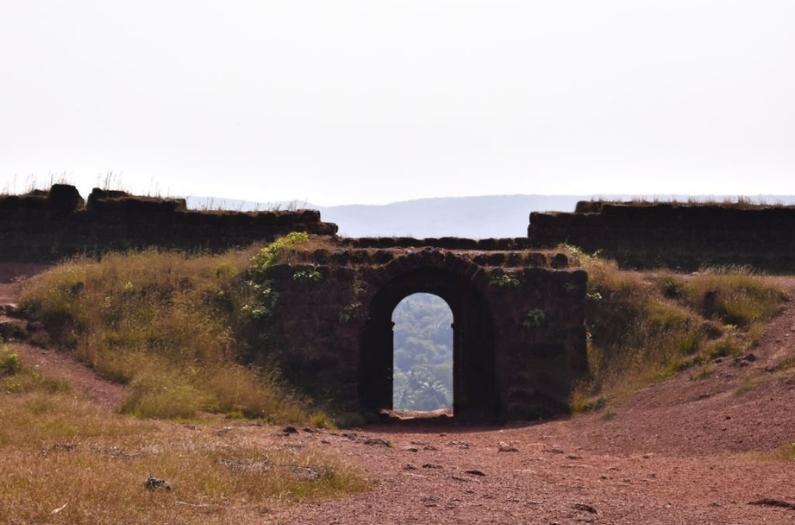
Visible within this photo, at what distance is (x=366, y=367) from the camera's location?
2016 centimetres

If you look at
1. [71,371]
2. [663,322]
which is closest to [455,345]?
[663,322]

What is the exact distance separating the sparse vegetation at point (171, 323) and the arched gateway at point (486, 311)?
70cm

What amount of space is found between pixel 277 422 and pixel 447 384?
15040 cm

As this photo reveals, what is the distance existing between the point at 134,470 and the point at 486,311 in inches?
410

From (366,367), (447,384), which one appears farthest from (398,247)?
(447,384)

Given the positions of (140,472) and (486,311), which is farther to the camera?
(486,311)

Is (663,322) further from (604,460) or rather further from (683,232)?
(604,460)

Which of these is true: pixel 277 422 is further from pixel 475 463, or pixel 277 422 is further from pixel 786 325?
pixel 786 325

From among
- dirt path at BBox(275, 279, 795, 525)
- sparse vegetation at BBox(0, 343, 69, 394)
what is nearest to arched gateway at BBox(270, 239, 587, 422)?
dirt path at BBox(275, 279, 795, 525)

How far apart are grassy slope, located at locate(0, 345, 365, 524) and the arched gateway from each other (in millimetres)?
3993

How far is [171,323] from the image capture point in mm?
18406

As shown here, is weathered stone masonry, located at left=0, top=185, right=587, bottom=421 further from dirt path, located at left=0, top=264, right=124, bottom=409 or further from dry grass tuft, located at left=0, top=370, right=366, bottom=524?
dry grass tuft, located at left=0, top=370, right=366, bottom=524

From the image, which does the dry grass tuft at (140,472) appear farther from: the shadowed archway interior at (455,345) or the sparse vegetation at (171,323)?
the shadowed archway interior at (455,345)

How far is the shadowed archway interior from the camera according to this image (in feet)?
64.6
